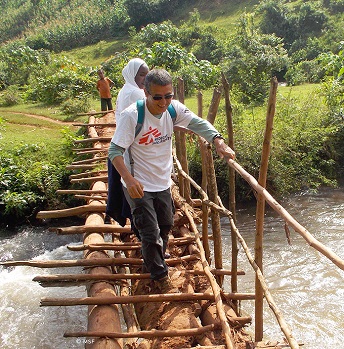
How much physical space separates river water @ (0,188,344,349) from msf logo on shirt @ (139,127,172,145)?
10.5 ft

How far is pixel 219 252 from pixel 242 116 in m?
6.77

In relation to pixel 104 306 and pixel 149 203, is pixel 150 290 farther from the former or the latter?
pixel 149 203

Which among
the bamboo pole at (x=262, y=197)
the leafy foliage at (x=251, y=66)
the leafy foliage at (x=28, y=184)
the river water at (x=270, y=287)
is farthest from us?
the leafy foliage at (x=251, y=66)

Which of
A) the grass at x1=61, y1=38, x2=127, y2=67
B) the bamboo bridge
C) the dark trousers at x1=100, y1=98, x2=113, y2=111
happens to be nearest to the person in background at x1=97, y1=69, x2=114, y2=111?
the dark trousers at x1=100, y1=98, x2=113, y2=111

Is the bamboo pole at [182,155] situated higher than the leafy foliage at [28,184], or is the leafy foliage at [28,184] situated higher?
the bamboo pole at [182,155]

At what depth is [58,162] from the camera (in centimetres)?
852

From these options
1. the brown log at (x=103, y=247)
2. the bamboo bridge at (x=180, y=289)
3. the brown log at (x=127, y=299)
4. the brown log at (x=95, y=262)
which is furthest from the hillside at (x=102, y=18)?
the brown log at (x=127, y=299)

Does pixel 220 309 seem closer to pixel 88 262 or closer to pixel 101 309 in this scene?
pixel 101 309

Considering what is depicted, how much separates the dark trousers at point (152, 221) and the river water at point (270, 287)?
251cm

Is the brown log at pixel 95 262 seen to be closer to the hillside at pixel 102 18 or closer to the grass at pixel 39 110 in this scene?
the grass at pixel 39 110

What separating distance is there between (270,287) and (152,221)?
11.7 feet

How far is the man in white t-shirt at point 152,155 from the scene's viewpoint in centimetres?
267

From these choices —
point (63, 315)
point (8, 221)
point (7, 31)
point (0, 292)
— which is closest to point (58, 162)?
point (8, 221)

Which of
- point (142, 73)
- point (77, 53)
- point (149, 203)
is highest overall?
point (77, 53)
